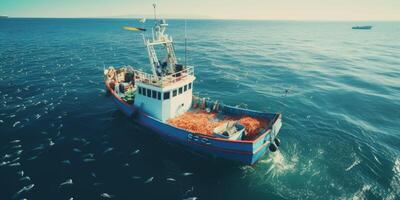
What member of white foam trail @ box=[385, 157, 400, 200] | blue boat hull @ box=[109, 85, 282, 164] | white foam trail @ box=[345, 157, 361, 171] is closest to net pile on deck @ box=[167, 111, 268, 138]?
blue boat hull @ box=[109, 85, 282, 164]

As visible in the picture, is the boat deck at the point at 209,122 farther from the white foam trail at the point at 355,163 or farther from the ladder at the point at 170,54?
the white foam trail at the point at 355,163

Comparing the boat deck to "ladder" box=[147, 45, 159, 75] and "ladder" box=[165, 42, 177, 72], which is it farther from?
"ladder" box=[147, 45, 159, 75]

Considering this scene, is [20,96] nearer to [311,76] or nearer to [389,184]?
[389,184]

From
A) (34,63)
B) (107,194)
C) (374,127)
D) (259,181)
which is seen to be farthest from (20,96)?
(374,127)

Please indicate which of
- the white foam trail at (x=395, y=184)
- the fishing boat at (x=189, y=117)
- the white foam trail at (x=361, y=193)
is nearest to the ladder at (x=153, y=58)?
the fishing boat at (x=189, y=117)

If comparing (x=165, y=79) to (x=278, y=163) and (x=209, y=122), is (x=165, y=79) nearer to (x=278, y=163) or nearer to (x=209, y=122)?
(x=209, y=122)

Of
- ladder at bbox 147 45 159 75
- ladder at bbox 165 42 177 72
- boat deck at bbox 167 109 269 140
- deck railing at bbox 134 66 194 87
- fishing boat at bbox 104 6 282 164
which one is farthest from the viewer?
ladder at bbox 165 42 177 72
